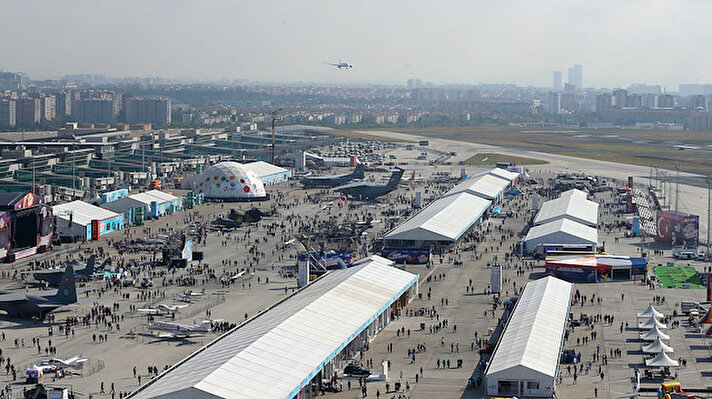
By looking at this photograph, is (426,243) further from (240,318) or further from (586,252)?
(240,318)

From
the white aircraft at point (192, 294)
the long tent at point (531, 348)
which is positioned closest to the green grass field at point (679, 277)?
the long tent at point (531, 348)

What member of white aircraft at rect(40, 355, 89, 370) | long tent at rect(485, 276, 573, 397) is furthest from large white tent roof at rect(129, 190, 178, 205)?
white aircraft at rect(40, 355, 89, 370)

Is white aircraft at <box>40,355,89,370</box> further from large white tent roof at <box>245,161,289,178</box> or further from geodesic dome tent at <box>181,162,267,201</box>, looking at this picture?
large white tent roof at <box>245,161,289,178</box>

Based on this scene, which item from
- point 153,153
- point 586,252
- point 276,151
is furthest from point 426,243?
point 276,151

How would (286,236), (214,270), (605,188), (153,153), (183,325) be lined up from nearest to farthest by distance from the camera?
(183,325)
(214,270)
(286,236)
(605,188)
(153,153)

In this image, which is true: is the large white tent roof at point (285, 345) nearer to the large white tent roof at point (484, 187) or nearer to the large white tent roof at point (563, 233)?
the large white tent roof at point (563, 233)

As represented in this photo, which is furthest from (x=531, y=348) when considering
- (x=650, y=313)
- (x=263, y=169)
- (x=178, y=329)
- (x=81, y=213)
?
(x=263, y=169)
